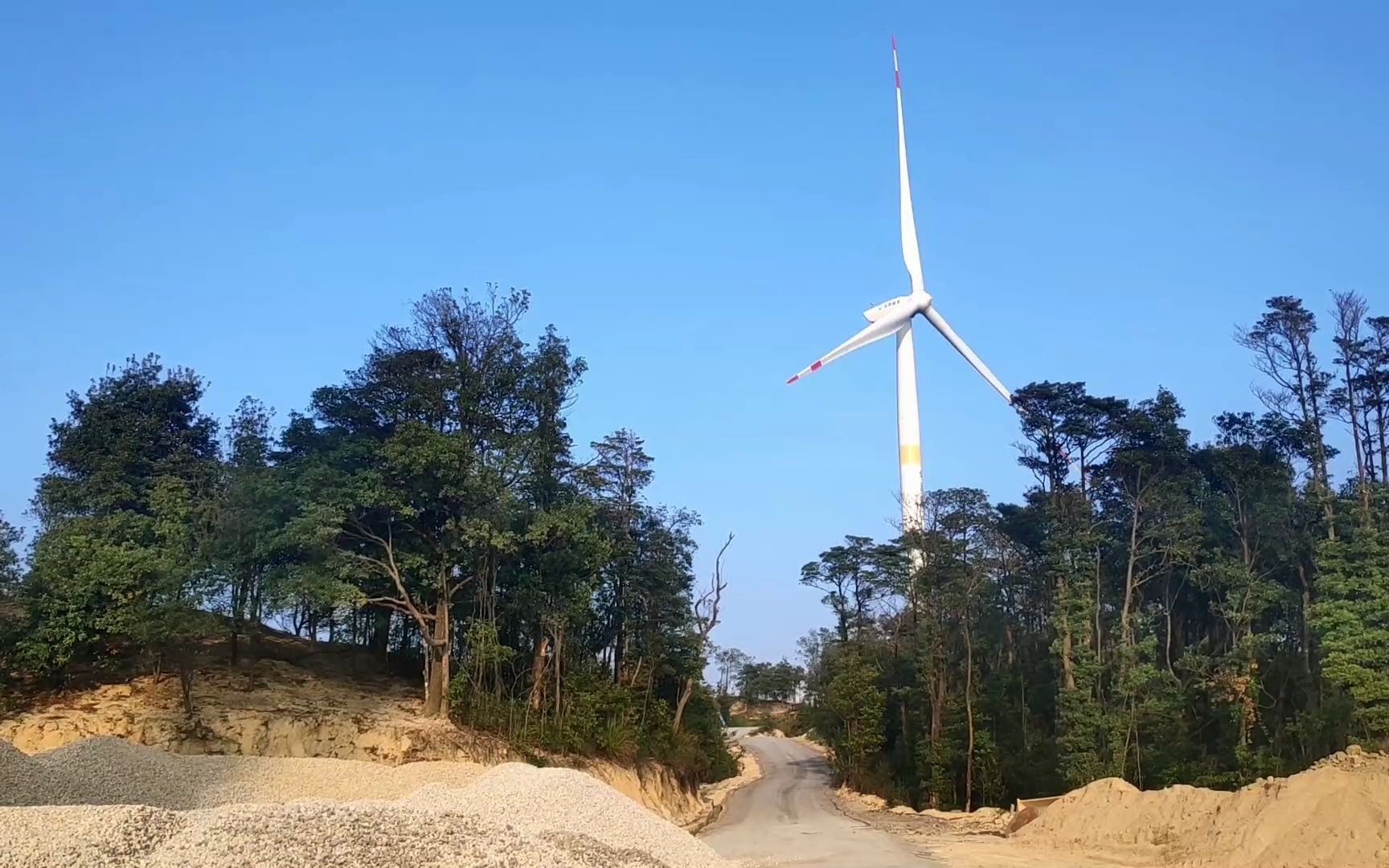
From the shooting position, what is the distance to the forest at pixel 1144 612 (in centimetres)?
3419

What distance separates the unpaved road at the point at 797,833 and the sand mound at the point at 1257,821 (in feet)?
16.5

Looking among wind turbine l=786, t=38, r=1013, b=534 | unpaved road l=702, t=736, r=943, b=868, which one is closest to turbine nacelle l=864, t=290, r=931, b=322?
wind turbine l=786, t=38, r=1013, b=534

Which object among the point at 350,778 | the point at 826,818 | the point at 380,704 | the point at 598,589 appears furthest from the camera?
the point at 598,589

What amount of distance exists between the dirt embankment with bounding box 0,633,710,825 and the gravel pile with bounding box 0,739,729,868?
3.28 metres

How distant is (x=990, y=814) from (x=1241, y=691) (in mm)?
9107

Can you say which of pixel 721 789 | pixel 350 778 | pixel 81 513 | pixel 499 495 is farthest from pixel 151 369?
pixel 721 789

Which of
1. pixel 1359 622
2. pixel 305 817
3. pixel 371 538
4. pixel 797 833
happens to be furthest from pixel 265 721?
pixel 1359 622

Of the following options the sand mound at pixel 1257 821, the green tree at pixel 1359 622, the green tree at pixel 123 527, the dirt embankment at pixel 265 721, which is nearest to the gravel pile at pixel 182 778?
the dirt embankment at pixel 265 721

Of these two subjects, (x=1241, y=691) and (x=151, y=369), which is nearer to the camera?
(x=1241, y=691)

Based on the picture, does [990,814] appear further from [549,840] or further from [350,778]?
[549,840]

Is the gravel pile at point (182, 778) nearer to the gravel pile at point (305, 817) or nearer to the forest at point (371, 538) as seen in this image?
the gravel pile at point (305, 817)

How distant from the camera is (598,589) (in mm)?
42031

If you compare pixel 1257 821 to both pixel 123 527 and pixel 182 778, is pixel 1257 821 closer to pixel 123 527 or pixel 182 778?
pixel 182 778

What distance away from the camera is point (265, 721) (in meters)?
28.6
